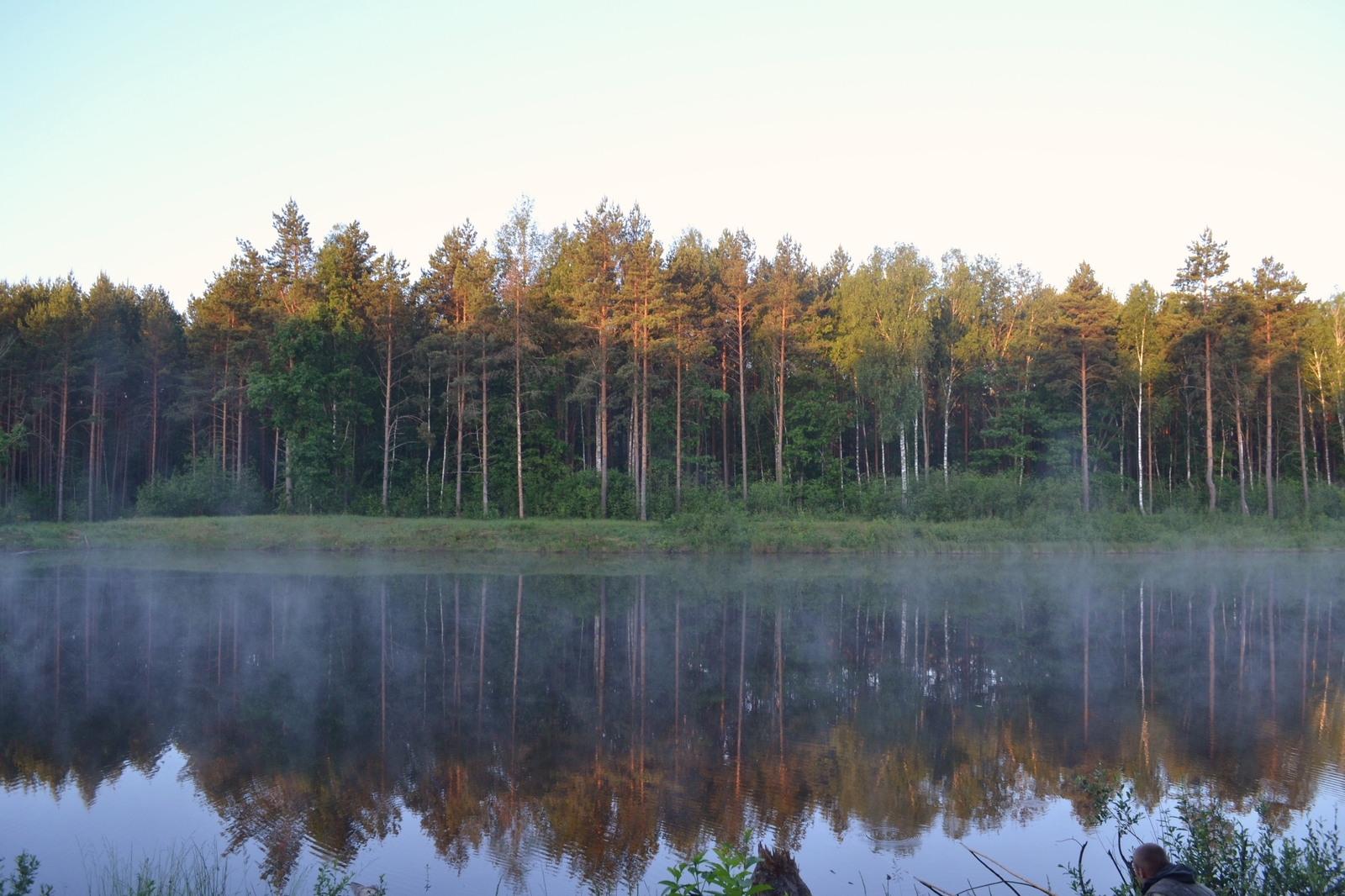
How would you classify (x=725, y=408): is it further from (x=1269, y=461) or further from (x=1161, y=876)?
(x=1161, y=876)

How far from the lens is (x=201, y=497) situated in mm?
43000

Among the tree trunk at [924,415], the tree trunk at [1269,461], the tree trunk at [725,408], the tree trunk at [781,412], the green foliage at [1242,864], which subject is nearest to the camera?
the green foliage at [1242,864]

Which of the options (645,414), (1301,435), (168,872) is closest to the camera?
(168,872)

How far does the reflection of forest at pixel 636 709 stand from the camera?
9.18 meters

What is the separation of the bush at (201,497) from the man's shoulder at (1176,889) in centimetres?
4360

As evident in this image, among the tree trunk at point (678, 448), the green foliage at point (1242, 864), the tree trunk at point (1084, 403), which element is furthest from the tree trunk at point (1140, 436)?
the green foliage at point (1242, 864)

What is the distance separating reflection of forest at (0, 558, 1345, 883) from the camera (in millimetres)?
9180

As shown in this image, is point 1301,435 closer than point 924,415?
Yes

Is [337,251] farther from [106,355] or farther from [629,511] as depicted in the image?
[629,511]

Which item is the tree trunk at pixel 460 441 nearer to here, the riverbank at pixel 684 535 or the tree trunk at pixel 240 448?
the riverbank at pixel 684 535

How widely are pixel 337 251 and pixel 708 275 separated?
19.9 metres

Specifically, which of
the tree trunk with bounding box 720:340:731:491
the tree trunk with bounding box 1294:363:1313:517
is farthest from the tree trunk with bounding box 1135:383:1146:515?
the tree trunk with bounding box 720:340:731:491

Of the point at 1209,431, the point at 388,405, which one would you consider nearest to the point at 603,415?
the point at 388,405

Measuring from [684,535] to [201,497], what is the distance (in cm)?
2355
